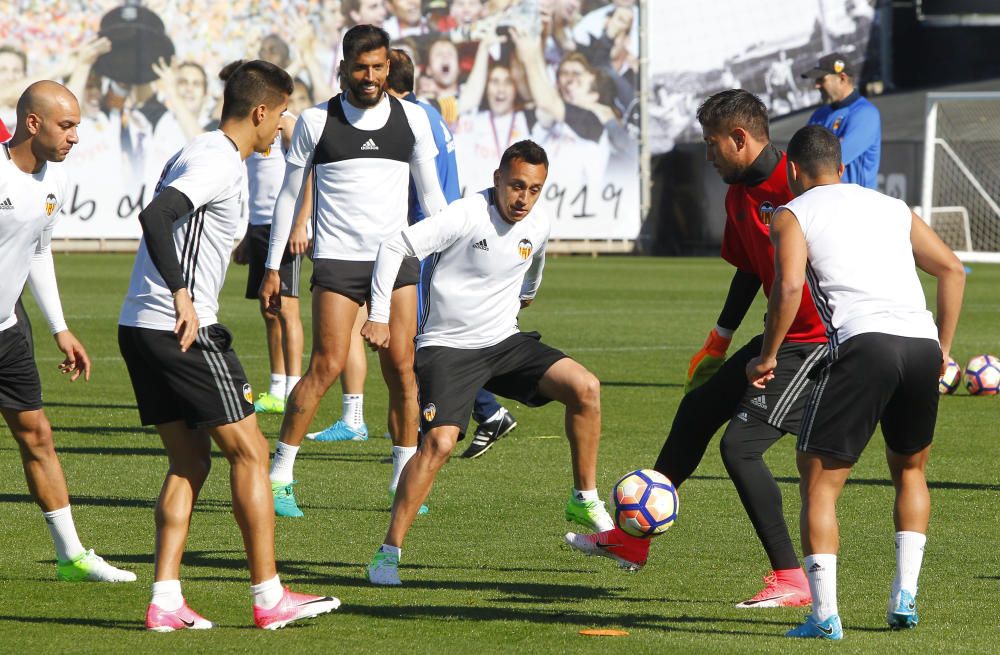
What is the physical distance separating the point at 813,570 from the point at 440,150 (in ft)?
15.2

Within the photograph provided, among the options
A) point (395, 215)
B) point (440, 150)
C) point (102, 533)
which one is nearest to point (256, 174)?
point (440, 150)

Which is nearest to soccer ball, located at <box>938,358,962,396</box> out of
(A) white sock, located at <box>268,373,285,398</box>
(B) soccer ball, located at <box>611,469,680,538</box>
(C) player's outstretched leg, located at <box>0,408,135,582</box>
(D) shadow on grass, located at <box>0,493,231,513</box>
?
(A) white sock, located at <box>268,373,285,398</box>

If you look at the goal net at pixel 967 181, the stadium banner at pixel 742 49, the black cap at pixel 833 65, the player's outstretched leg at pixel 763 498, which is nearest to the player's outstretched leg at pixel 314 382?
the player's outstretched leg at pixel 763 498

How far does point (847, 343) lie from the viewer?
5500 millimetres

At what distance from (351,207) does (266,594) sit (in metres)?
3.00

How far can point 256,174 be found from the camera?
41.2ft

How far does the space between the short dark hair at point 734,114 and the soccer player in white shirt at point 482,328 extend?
712 mm

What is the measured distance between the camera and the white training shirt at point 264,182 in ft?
40.4

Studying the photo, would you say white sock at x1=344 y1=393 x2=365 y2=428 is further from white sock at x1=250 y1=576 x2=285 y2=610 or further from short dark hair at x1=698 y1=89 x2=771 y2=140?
white sock at x1=250 y1=576 x2=285 y2=610

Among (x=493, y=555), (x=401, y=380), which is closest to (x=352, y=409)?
(x=401, y=380)

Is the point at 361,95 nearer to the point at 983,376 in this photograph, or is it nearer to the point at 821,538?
the point at 821,538

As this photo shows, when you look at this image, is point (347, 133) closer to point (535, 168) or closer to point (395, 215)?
point (395, 215)

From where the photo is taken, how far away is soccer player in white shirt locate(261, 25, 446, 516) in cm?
812

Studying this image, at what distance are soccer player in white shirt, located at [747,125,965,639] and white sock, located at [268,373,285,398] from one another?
263 inches
